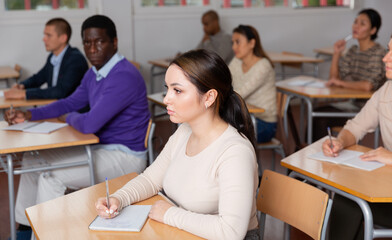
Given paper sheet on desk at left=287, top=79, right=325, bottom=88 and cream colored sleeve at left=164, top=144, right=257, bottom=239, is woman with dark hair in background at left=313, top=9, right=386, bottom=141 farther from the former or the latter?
cream colored sleeve at left=164, top=144, right=257, bottom=239

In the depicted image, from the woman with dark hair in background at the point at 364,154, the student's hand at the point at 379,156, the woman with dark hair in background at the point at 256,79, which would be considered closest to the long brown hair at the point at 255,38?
the woman with dark hair in background at the point at 256,79

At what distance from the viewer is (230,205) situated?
1446mm

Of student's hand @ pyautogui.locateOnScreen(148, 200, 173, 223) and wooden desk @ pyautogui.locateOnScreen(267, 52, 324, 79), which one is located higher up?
wooden desk @ pyautogui.locateOnScreen(267, 52, 324, 79)

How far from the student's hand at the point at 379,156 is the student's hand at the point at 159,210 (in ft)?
3.40

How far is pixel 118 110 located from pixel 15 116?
2.25ft

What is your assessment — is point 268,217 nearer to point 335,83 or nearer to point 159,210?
point 335,83

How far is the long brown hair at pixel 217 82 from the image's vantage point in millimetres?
1597

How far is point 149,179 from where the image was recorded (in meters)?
1.85

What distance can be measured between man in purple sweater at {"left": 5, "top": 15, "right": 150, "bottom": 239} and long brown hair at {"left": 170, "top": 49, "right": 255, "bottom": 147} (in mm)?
1043

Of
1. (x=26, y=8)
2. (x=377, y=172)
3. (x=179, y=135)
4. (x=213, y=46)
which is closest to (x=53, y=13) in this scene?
(x=26, y=8)

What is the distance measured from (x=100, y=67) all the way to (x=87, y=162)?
588 mm

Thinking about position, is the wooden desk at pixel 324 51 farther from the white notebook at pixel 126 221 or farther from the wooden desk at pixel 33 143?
the white notebook at pixel 126 221

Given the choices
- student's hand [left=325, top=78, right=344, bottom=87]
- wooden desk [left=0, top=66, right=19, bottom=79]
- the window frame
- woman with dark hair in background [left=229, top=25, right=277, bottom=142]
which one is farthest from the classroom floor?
the window frame

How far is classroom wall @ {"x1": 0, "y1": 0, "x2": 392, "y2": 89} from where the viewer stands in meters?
4.98
